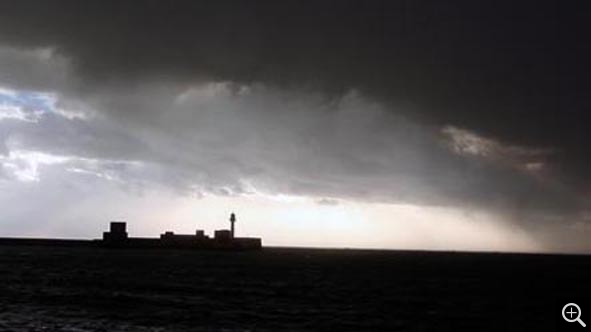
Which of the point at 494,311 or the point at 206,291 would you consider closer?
the point at 494,311

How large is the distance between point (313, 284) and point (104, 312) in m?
56.1

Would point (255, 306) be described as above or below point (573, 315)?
above

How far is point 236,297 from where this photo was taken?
302ft

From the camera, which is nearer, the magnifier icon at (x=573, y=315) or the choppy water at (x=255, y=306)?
the magnifier icon at (x=573, y=315)

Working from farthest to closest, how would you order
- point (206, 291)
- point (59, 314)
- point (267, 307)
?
point (206, 291)
point (267, 307)
point (59, 314)

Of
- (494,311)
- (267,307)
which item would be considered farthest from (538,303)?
(267,307)

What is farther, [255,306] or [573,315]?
[255,306]

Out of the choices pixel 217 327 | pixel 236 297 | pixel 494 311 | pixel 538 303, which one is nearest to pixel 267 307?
pixel 236 297

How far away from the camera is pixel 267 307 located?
79625mm

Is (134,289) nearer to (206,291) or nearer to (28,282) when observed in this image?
(206,291)

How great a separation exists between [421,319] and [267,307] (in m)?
15.8

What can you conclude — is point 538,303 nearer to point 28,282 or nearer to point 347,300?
point 347,300

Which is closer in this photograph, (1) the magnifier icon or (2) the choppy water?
(1) the magnifier icon

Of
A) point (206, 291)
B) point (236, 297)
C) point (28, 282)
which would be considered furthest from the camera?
point (28, 282)
